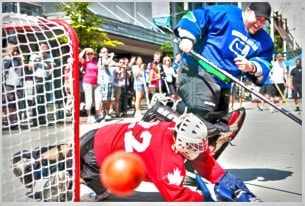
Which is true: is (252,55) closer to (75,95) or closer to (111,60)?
(111,60)

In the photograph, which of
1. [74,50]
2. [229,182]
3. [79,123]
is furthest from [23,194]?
[229,182]

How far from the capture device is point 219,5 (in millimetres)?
3129

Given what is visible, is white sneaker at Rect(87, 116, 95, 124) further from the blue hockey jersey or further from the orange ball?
the orange ball

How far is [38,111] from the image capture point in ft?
9.86

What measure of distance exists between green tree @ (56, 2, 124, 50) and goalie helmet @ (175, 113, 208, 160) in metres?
0.61

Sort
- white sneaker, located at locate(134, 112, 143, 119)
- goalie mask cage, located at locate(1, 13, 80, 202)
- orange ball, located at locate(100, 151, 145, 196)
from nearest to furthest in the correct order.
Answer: orange ball, located at locate(100, 151, 145, 196) → goalie mask cage, located at locate(1, 13, 80, 202) → white sneaker, located at locate(134, 112, 143, 119)

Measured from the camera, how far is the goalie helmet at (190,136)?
3043 millimetres

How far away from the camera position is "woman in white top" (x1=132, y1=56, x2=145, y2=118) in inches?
128

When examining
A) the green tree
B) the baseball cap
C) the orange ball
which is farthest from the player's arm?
the orange ball

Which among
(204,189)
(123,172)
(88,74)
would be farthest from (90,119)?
(123,172)

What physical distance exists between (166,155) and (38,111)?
703mm

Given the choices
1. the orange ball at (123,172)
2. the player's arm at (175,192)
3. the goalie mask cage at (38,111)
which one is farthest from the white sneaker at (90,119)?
the orange ball at (123,172)

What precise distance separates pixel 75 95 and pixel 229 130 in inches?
34.9

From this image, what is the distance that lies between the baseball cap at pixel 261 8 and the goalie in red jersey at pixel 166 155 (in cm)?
66
